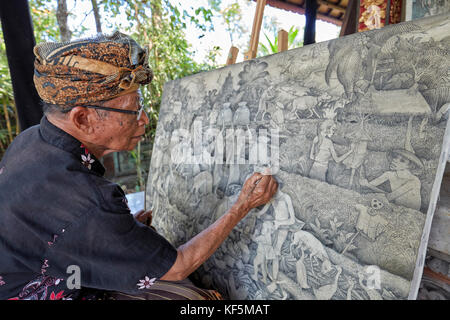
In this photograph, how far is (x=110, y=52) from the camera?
0.93 meters

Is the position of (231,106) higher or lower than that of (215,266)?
higher

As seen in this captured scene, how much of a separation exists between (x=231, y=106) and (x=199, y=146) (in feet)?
1.19

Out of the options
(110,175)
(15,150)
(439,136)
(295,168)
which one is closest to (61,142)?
(15,150)

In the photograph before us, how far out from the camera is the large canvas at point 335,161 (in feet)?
2.28

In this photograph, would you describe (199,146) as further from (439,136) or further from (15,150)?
(439,136)

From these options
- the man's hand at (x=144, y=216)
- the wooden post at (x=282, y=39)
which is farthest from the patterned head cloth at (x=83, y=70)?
the wooden post at (x=282, y=39)

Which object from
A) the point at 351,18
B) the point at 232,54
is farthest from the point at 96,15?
the point at 351,18

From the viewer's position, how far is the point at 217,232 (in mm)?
1008

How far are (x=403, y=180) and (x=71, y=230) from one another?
3.40 feet

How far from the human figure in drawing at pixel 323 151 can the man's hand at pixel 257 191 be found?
0.60ft

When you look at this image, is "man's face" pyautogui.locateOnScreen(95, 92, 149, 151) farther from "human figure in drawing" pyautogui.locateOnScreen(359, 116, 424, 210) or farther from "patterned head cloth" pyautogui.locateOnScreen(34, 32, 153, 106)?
"human figure in drawing" pyautogui.locateOnScreen(359, 116, 424, 210)
